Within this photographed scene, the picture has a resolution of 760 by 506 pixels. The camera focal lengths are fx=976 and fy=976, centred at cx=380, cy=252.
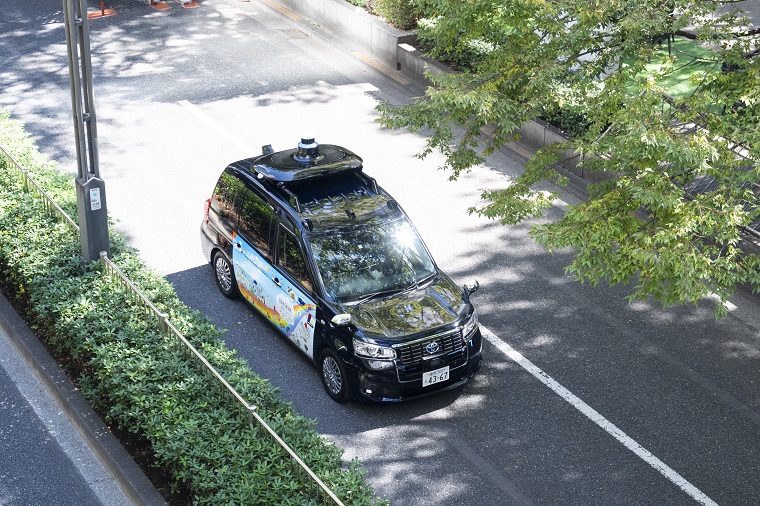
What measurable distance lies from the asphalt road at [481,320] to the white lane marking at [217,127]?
0.14 ft

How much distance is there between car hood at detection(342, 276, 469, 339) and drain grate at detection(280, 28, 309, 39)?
1171cm

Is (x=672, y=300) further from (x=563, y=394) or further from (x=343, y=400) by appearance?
(x=343, y=400)

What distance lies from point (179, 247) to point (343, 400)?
4006mm

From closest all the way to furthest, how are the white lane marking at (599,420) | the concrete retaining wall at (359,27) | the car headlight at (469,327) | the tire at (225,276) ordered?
1. the white lane marking at (599,420)
2. the car headlight at (469,327)
3. the tire at (225,276)
4. the concrete retaining wall at (359,27)

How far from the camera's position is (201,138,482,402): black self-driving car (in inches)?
384

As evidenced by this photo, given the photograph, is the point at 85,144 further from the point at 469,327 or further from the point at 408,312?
the point at 469,327

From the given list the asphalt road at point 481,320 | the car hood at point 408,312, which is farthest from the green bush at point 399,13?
the car hood at point 408,312

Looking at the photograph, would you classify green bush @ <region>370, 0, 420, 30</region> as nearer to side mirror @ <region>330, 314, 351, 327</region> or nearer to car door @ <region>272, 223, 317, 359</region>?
car door @ <region>272, 223, 317, 359</region>

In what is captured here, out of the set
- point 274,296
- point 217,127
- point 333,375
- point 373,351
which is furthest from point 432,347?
point 217,127

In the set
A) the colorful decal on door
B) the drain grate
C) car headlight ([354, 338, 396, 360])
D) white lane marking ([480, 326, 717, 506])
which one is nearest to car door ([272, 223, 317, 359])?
the colorful decal on door

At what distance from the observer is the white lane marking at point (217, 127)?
51.9 ft

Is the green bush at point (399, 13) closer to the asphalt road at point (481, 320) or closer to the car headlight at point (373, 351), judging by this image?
the asphalt road at point (481, 320)

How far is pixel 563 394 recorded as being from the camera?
412 inches

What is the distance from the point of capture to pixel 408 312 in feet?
32.8
